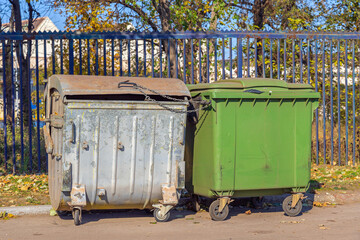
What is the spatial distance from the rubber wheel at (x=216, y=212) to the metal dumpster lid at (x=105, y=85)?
48.2 inches

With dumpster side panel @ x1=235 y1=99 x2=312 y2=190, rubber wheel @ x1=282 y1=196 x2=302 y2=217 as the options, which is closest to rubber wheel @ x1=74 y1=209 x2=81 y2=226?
dumpster side panel @ x1=235 y1=99 x2=312 y2=190

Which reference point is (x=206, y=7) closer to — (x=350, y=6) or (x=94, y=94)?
(x=350, y=6)

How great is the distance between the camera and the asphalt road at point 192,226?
5.69m

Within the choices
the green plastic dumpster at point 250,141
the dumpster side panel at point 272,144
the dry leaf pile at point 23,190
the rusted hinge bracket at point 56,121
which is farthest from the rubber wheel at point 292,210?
the dry leaf pile at point 23,190

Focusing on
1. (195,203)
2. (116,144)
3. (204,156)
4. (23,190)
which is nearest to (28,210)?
(23,190)

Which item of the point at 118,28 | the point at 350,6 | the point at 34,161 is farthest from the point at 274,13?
the point at 34,161

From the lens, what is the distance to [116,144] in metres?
6.13

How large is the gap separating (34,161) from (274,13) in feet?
32.4

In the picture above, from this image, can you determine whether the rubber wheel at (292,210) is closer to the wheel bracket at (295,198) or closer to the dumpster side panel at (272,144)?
the wheel bracket at (295,198)

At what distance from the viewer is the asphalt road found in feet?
18.7

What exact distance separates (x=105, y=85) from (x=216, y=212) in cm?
183

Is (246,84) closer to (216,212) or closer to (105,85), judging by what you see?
(216,212)

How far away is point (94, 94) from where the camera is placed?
601 centimetres

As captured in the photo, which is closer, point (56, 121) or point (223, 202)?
point (56, 121)
